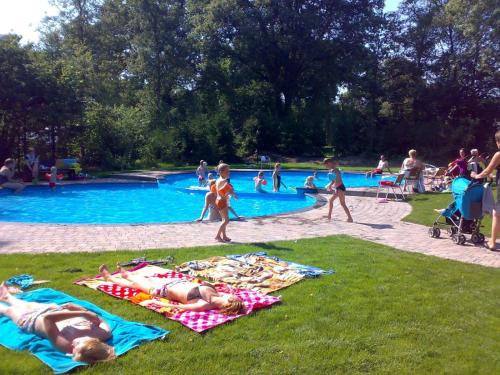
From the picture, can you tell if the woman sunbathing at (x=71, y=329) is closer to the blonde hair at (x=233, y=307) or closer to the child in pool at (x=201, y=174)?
the blonde hair at (x=233, y=307)

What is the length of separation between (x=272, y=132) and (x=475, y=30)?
15.8m

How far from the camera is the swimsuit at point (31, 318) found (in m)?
4.18

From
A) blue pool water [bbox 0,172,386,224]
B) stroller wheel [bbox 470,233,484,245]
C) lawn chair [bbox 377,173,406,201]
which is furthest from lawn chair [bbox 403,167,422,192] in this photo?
stroller wheel [bbox 470,233,484,245]

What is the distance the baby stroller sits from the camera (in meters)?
8.13

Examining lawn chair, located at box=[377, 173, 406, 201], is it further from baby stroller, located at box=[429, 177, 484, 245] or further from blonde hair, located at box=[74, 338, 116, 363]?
blonde hair, located at box=[74, 338, 116, 363]

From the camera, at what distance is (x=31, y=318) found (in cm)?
422

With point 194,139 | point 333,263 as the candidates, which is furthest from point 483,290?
point 194,139

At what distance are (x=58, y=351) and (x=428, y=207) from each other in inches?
451

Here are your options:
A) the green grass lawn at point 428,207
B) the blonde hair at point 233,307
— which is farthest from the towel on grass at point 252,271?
the green grass lawn at point 428,207

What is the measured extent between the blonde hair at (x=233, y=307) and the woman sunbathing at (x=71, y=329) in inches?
47.9

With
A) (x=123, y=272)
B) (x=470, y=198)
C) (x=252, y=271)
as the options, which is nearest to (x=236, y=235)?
(x=252, y=271)

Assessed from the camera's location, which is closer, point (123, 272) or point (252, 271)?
point (123, 272)

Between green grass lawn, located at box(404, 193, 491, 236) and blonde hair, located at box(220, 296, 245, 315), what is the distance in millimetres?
A: 6634

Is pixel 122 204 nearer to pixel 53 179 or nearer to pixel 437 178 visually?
pixel 53 179
